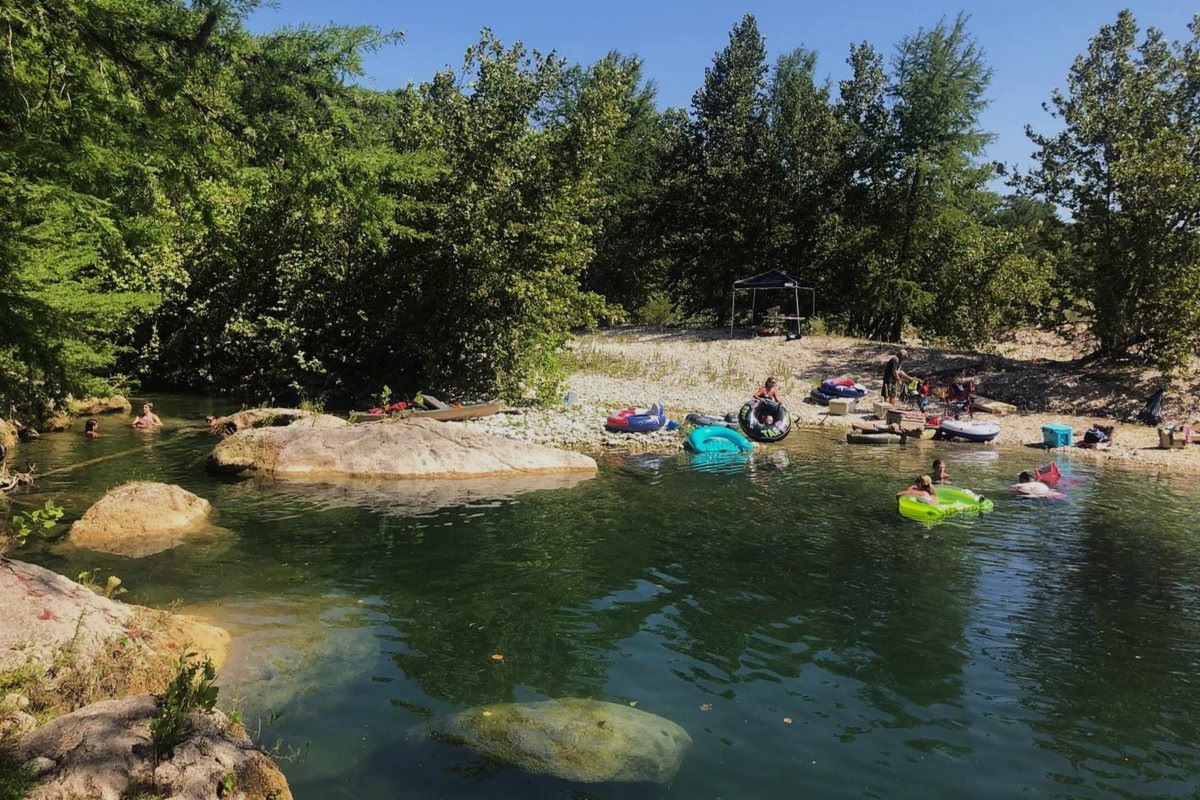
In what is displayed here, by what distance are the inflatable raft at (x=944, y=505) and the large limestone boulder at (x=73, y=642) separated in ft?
36.4

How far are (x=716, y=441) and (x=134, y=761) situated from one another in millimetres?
16128

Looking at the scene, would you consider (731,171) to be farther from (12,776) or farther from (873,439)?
(12,776)

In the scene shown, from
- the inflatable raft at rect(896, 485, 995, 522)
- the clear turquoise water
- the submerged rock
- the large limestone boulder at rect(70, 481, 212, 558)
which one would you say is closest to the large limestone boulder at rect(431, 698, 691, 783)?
the clear turquoise water

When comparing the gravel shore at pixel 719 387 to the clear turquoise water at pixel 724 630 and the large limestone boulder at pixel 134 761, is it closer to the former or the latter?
the clear turquoise water at pixel 724 630

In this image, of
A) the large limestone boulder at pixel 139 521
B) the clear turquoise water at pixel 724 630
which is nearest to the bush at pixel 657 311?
the clear turquoise water at pixel 724 630

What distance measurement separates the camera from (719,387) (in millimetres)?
28594

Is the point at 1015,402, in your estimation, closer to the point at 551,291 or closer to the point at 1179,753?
the point at 551,291

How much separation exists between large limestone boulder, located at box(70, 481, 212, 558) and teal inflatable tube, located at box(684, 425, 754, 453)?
11112 millimetres

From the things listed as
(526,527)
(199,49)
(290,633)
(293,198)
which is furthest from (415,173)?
(526,527)

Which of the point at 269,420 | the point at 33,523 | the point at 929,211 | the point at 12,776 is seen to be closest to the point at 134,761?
the point at 12,776

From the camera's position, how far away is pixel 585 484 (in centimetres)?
1557

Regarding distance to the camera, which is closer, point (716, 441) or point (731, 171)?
point (716, 441)

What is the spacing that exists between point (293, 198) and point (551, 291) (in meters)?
15.8

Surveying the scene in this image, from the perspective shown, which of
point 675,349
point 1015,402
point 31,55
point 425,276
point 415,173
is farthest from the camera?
point 675,349
